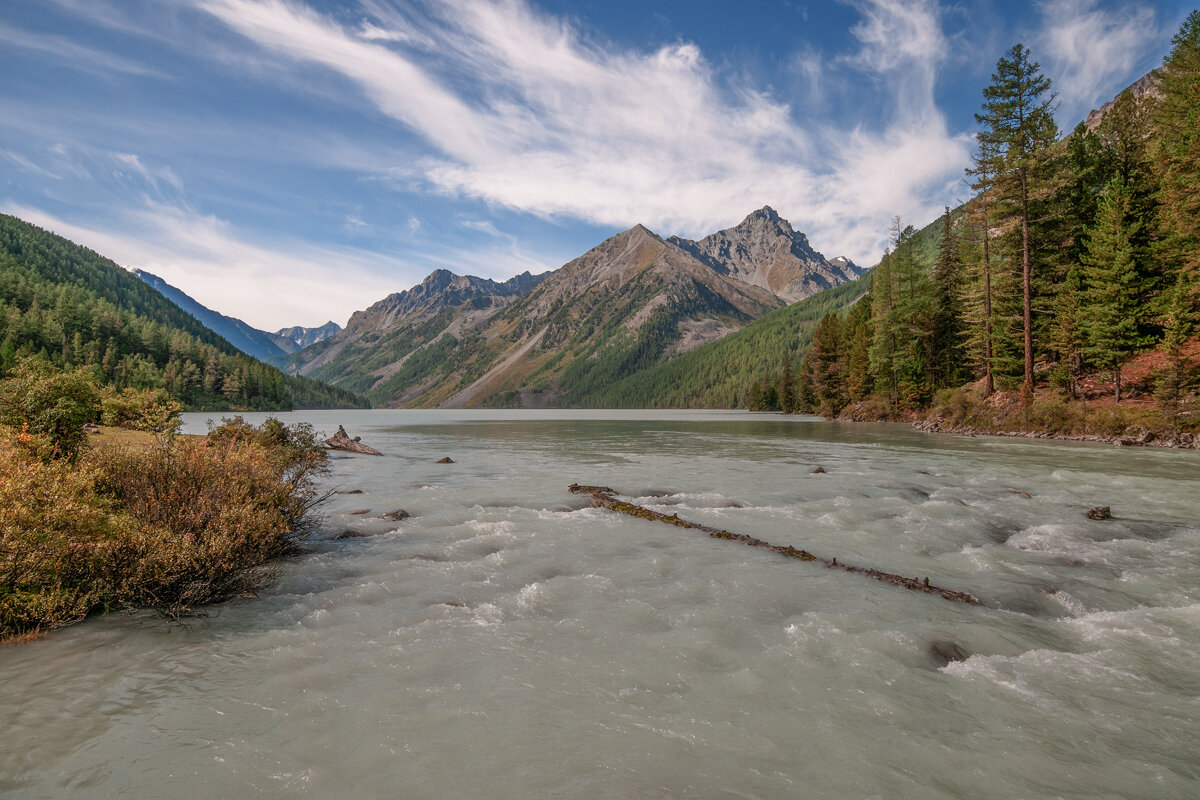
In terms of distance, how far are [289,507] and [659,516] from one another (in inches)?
458

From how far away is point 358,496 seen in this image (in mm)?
23234

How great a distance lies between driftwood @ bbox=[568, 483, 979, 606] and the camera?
452 inches

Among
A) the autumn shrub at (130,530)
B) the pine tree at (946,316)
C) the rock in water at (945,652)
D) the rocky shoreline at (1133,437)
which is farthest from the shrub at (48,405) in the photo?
the pine tree at (946,316)

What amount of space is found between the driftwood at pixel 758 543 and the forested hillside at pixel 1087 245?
37379 millimetres

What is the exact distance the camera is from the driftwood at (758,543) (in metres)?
11.5

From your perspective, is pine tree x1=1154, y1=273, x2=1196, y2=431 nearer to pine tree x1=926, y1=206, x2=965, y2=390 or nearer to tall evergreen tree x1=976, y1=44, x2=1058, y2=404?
tall evergreen tree x1=976, y1=44, x2=1058, y2=404

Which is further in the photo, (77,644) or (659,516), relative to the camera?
(659,516)

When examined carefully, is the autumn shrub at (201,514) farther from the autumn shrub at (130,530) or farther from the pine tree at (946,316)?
the pine tree at (946,316)

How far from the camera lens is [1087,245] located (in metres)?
44.6

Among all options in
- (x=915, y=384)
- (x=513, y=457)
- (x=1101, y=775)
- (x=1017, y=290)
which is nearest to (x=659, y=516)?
(x=1101, y=775)

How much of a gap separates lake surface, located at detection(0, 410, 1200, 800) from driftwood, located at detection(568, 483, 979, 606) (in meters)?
0.49

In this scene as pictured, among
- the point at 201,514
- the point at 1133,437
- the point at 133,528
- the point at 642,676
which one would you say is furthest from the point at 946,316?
the point at 133,528

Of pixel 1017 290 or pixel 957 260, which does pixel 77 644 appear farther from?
pixel 957 260

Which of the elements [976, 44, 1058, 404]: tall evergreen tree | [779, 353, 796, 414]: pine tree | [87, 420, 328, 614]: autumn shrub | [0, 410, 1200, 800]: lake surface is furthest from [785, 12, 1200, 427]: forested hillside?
[779, 353, 796, 414]: pine tree
